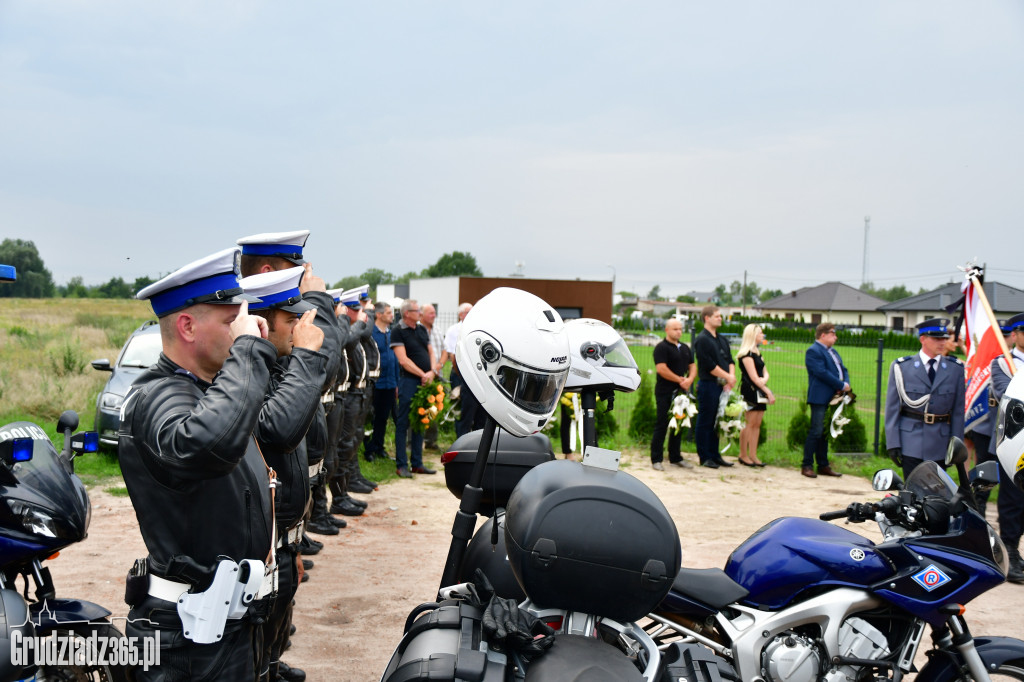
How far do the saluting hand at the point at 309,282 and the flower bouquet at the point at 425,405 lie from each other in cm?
587

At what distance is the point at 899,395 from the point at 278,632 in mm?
6004

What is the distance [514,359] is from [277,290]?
116 cm

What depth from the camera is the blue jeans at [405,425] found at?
9.59 m

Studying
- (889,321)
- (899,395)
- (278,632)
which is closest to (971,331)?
(899,395)

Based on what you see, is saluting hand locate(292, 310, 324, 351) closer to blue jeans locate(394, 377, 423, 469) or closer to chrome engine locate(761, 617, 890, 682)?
chrome engine locate(761, 617, 890, 682)

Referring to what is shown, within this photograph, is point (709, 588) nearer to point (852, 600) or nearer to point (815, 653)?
A: point (815, 653)

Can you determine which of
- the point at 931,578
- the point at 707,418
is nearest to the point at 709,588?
the point at 931,578

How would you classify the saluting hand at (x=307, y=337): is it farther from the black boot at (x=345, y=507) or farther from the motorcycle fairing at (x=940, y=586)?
the black boot at (x=345, y=507)

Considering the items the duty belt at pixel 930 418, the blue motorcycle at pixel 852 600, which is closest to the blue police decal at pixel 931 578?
the blue motorcycle at pixel 852 600

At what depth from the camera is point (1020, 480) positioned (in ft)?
15.2

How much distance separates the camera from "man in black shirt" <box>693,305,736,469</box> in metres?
10.7

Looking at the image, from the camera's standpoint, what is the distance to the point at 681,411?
35.1 feet

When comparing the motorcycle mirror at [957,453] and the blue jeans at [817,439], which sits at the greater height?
the motorcycle mirror at [957,453]

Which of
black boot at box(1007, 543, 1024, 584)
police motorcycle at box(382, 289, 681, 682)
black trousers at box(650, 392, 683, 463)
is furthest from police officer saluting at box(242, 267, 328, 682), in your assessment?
black trousers at box(650, 392, 683, 463)
